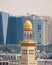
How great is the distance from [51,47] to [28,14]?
33.7 inches

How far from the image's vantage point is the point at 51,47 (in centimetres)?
672

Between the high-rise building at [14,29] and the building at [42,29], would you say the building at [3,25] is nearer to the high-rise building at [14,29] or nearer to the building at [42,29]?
the high-rise building at [14,29]

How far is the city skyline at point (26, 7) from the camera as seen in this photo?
663 centimetres

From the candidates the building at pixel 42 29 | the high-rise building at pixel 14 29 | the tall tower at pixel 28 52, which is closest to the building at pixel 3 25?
the high-rise building at pixel 14 29

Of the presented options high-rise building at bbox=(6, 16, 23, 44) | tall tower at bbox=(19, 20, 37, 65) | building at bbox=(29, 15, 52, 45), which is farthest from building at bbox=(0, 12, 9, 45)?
tall tower at bbox=(19, 20, 37, 65)

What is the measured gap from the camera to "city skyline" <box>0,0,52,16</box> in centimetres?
663

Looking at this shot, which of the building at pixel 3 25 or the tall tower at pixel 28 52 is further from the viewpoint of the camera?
the building at pixel 3 25

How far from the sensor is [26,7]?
6.68m

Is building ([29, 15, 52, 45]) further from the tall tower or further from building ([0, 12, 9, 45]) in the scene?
the tall tower

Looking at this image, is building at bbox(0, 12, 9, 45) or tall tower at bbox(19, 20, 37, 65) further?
building at bbox(0, 12, 9, 45)

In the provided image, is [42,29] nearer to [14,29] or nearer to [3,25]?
[14,29]

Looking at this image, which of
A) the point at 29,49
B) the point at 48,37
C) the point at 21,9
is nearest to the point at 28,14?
the point at 21,9

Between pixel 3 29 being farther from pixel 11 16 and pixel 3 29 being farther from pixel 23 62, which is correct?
pixel 23 62

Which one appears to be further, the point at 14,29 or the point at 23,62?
the point at 14,29
